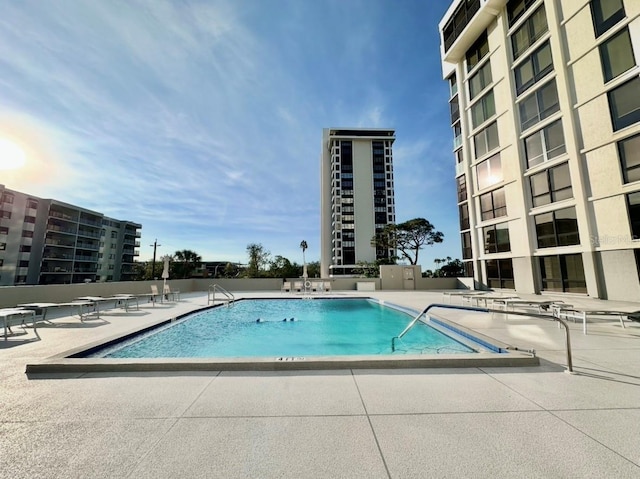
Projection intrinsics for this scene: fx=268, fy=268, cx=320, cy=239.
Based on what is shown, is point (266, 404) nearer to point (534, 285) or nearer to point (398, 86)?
→ point (398, 86)

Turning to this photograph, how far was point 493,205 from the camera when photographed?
18.0 m

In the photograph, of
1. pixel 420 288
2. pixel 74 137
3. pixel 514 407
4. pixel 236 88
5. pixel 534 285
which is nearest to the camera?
pixel 514 407

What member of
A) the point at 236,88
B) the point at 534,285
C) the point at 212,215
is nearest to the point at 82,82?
the point at 236,88

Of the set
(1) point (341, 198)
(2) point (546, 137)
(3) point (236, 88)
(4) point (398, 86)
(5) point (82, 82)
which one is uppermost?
(1) point (341, 198)

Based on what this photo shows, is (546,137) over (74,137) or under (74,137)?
over

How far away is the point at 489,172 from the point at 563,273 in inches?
310

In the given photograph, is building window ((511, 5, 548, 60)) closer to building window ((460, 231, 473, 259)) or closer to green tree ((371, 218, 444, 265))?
building window ((460, 231, 473, 259))

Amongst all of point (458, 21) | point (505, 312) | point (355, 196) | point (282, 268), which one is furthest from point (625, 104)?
point (355, 196)

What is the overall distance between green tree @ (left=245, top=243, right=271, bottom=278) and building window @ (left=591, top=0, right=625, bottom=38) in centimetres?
3851

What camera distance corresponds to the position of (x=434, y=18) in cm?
2197

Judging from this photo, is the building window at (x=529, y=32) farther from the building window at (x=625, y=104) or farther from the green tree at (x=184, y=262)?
the green tree at (x=184, y=262)

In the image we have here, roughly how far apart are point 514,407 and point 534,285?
15762 millimetres

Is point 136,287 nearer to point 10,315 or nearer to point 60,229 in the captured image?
point 10,315

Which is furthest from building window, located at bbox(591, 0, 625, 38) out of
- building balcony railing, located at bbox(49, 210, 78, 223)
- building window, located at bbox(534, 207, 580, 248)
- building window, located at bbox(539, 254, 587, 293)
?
building balcony railing, located at bbox(49, 210, 78, 223)
